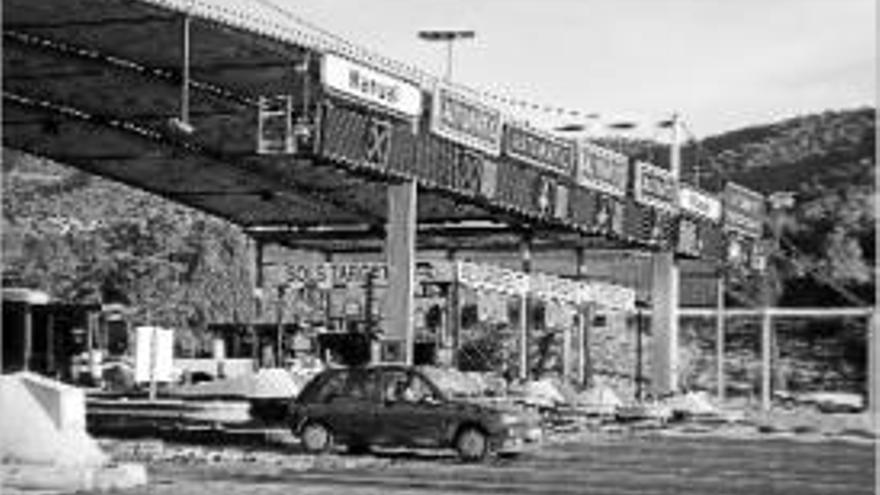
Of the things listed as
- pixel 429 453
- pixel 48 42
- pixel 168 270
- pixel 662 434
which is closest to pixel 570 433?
pixel 662 434

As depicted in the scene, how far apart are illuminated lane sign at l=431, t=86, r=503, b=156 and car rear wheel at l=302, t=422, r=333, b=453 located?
7.53 meters

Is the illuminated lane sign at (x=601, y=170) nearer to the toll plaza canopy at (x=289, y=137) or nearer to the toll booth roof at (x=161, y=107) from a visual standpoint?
the toll plaza canopy at (x=289, y=137)

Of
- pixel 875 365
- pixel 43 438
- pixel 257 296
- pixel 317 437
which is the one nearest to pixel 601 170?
pixel 257 296

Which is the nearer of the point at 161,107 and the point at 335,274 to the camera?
the point at 161,107

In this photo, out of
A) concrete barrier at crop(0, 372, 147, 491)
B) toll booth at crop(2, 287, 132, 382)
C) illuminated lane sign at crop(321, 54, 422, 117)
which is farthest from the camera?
toll booth at crop(2, 287, 132, 382)

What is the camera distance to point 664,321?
51.0m

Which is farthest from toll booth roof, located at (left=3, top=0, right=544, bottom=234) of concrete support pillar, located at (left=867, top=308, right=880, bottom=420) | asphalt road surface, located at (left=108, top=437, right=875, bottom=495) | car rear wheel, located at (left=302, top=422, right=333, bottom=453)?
concrete support pillar, located at (left=867, top=308, right=880, bottom=420)

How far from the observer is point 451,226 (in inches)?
2018

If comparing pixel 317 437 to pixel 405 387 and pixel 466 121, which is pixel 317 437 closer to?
pixel 405 387

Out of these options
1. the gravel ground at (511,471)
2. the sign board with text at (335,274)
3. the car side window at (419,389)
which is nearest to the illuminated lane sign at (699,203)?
the sign board with text at (335,274)

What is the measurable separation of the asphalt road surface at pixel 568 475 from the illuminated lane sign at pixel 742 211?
2152 cm

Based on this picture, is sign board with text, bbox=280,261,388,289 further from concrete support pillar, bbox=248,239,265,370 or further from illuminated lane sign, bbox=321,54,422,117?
concrete support pillar, bbox=248,239,265,370

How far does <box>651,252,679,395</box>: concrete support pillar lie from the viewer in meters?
50.8

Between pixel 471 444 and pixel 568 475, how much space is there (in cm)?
349
